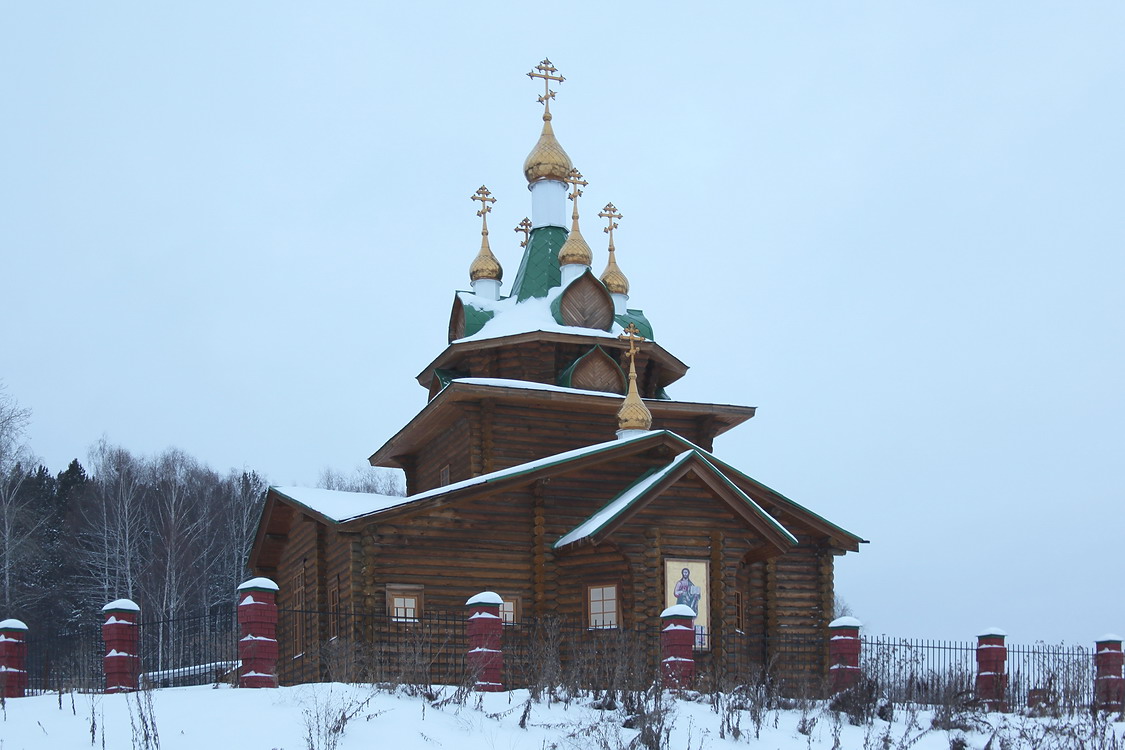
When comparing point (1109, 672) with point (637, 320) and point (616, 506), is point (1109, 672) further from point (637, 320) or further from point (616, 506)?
point (637, 320)

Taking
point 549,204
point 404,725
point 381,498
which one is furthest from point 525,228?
point 404,725

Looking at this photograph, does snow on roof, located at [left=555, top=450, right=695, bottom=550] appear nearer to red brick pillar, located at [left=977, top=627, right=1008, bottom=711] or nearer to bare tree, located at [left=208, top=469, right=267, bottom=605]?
red brick pillar, located at [left=977, top=627, right=1008, bottom=711]

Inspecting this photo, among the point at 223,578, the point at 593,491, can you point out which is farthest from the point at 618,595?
the point at 223,578

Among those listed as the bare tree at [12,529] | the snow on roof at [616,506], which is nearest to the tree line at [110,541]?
the bare tree at [12,529]

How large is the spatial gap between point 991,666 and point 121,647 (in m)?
11.8

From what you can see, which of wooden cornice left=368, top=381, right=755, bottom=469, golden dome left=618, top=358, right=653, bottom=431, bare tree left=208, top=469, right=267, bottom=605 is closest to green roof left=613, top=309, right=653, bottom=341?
wooden cornice left=368, top=381, right=755, bottom=469

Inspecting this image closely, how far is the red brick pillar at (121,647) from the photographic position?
610 inches

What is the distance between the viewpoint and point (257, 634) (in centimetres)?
1523

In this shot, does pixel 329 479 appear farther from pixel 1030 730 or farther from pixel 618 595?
pixel 1030 730

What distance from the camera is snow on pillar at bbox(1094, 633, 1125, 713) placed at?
19484 mm

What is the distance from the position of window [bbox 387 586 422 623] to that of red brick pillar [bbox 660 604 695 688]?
16.5 feet

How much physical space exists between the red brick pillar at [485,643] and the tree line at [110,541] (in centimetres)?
2324

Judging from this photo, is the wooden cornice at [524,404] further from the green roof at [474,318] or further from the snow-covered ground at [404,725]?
the snow-covered ground at [404,725]

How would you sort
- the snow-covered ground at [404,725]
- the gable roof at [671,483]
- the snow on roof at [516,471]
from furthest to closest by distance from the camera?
the snow on roof at [516,471], the gable roof at [671,483], the snow-covered ground at [404,725]
